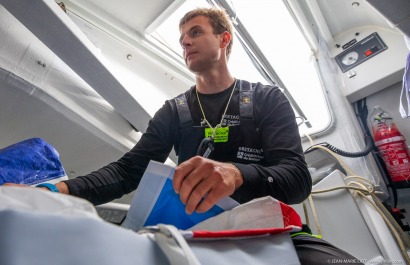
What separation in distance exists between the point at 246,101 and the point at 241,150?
0.75 feet

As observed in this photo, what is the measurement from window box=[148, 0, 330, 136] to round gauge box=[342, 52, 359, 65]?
30 centimetres

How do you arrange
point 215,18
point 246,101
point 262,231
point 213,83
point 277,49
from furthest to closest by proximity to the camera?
point 277,49 → point 215,18 → point 213,83 → point 246,101 → point 262,231

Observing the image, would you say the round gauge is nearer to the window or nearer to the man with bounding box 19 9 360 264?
the window

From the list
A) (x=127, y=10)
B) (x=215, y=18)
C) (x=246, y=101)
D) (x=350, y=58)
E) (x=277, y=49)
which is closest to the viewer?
(x=246, y=101)

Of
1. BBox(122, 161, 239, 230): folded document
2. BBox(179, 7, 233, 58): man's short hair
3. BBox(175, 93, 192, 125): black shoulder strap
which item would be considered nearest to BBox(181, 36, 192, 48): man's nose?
BBox(179, 7, 233, 58): man's short hair

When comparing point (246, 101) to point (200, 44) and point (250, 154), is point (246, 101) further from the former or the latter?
point (200, 44)

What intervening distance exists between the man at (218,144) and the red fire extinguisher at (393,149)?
4.03ft

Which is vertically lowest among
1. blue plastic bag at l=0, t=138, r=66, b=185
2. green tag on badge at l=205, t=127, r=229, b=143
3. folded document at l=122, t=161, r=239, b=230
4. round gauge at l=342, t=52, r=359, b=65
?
blue plastic bag at l=0, t=138, r=66, b=185

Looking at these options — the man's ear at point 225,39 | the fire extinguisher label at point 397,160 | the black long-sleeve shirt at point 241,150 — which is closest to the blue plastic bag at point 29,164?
the black long-sleeve shirt at point 241,150

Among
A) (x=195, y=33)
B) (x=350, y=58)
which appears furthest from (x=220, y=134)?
(x=350, y=58)

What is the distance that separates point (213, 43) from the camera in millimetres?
1125

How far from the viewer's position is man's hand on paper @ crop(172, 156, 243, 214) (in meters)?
0.39

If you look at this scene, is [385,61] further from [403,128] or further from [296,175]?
[296,175]

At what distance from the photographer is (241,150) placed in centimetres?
81
